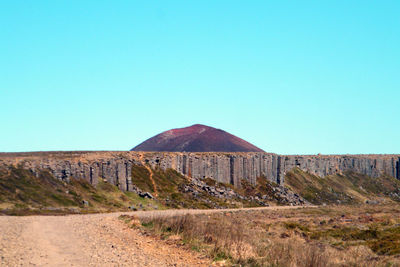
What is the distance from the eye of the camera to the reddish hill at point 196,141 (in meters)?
161

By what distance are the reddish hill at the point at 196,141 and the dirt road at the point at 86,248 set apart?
125 meters

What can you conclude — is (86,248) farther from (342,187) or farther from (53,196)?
(342,187)

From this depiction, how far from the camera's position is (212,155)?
9625 centimetres

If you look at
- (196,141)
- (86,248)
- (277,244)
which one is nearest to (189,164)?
(86,248)

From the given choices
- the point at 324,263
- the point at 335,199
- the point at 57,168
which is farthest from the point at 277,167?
the point at 324,263

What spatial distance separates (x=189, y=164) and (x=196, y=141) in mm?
75310

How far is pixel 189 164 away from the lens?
90.2 m

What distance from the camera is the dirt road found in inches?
817

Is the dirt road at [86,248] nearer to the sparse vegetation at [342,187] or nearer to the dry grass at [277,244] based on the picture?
the dry grass at [277,244]

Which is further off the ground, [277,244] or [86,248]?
[277,244]

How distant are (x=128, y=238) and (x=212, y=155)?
67.9 meters

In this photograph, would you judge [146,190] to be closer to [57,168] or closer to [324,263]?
[57,168]

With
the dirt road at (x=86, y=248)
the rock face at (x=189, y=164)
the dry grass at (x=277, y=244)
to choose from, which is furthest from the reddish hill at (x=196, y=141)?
the dirt road at (x=86, y=248)

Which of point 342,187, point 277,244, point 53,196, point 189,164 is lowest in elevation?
point 342,187
